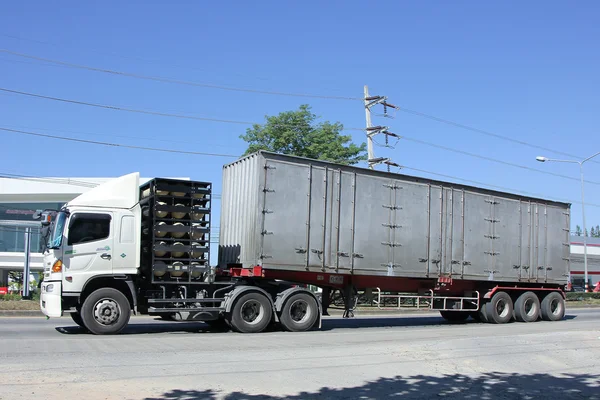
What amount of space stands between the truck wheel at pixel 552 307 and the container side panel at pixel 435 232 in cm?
531

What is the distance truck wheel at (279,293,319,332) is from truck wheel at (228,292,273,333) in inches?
15.3

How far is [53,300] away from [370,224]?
7913 millimetres

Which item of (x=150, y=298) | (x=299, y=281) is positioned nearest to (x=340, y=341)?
(x=299, y=281)

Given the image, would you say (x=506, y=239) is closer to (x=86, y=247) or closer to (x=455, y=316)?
(x=455, y=316)

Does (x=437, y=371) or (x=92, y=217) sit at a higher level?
(x=92, y=217)

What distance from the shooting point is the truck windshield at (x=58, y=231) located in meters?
13.3

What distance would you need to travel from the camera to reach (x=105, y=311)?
13.2 meters

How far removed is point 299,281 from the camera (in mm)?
15477

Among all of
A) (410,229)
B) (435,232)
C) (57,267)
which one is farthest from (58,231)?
(435,232)

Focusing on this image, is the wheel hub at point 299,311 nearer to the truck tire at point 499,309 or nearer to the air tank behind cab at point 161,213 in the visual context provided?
the air tank behind cab at point 161,213

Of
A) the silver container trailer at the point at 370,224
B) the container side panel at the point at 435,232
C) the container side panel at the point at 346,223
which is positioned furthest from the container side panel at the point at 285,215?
the container side panel at the point at 435,232

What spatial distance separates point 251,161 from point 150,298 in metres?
4.00

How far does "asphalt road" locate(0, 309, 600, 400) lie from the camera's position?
745 cm

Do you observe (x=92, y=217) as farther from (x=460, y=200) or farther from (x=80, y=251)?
(x=460, y=200)
